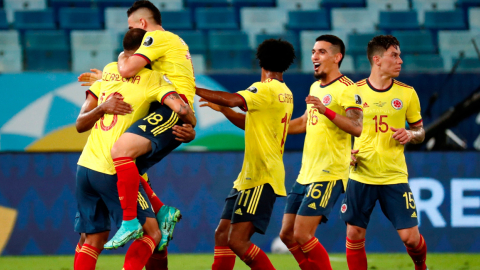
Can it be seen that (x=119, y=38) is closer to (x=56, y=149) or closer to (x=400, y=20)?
(x=56, y=149)

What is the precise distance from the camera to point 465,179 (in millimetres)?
7953

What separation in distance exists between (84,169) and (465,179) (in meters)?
5.50

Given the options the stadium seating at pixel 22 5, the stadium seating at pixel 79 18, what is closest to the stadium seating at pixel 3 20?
the stadium seating at pixel 22 5

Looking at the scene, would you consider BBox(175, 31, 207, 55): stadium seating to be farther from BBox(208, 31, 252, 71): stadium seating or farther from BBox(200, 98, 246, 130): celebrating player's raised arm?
BBox(200, 98, 246, 130): celebrating player's raised arm

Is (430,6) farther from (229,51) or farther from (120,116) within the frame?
(120,116)

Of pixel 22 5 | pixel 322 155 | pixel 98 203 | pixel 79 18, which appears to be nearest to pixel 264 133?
pixel 322 155

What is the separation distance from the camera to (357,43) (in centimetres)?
1000

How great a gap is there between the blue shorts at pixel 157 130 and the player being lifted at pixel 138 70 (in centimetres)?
1

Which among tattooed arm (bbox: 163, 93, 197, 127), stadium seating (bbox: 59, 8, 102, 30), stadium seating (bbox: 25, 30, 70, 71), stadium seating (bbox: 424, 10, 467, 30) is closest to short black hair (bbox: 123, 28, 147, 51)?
tattooed arm (bbox: 163, 93, 197, 127)

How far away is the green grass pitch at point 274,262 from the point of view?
686cm

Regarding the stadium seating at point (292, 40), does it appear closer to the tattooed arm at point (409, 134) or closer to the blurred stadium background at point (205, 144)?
the blurred stadium background at point (205, 144)

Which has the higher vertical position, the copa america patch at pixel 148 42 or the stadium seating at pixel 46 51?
the stadium seating at pixel 46 51

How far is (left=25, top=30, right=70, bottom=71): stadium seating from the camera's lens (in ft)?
29.2

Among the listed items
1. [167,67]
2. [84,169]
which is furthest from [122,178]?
[167,67]
